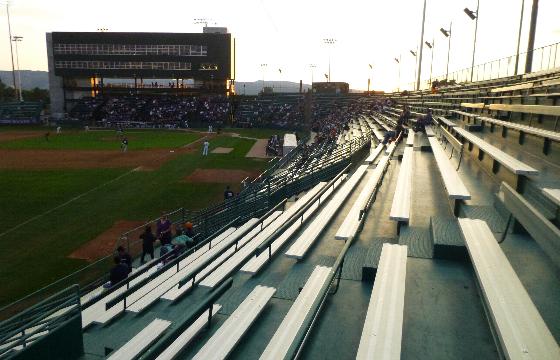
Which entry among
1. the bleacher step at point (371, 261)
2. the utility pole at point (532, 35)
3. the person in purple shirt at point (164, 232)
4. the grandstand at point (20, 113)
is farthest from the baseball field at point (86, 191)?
the grandstand at point (20, 113)

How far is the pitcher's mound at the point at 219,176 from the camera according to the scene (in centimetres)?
2281

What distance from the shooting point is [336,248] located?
739cm

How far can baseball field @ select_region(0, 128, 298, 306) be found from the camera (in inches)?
474

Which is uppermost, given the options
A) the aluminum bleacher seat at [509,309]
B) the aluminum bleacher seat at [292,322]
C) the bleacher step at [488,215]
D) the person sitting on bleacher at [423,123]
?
the person sitting on bleacher at [423,123]

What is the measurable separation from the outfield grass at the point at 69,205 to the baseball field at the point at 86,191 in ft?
0.10

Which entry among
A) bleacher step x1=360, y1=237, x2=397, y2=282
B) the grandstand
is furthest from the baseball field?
the grandstand

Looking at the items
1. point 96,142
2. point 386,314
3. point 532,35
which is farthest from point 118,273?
point 96,142

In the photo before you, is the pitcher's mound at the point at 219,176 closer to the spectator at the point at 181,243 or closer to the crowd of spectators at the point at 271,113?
the spectator at the point at 181,243

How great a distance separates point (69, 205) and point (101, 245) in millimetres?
5853

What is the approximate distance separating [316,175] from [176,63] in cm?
5418

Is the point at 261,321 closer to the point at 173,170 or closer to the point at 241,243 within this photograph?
the point at 241,243

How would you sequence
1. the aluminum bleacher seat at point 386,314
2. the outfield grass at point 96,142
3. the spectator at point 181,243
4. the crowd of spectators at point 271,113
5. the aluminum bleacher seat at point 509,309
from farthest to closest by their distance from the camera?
the crowd of spectators at point 271,113 → the outfield grass at point 96,142 → the spectator at point 181,243 → the aluminum bleacher seat at point 386,314 → the aluminum bleacher seat at point 509,309

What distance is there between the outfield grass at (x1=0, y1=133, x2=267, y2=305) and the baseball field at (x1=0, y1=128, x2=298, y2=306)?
30 mm

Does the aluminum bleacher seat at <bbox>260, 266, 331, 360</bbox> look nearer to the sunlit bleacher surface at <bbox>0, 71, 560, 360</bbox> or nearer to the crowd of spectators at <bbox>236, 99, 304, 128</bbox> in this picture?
the sunlit bleacher surface at <bbox>0, 71, 560, 360</bbox>
